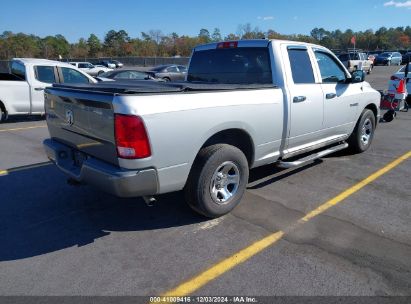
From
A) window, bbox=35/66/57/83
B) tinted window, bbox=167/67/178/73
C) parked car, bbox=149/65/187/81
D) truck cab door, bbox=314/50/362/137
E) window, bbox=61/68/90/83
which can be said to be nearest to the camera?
truck cab door, bbox=314/50/362/137

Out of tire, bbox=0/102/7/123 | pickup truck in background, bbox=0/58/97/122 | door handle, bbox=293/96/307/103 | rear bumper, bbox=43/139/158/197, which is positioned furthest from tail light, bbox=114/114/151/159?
tire, bbox=0/102/7/123

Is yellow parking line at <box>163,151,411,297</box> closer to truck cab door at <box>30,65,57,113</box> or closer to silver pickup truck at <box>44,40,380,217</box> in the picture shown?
silver pickup truck at <box>44,40,380,217</box>

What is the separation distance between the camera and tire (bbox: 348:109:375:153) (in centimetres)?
651

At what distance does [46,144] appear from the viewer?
174 inches

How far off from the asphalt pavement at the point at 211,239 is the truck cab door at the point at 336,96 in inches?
30.9

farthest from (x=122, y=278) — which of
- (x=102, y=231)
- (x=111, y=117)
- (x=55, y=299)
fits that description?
(x=111, y=117)

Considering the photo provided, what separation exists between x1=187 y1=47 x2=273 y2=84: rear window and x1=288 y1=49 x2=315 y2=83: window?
1.25 ft

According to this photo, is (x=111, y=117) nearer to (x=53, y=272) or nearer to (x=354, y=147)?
(x=53, y=272)

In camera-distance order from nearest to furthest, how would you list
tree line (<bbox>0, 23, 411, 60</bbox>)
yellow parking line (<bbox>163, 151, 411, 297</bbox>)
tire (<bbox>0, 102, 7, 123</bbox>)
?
yellow parking line (<bbox>163, 151, 411, 297</bbox>)
tire (<bbox>0, 102, 7, 123</bbox>)
tree line (<bbox>0, 23, 411, 60</bbox>)

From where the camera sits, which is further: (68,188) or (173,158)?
(68,188)

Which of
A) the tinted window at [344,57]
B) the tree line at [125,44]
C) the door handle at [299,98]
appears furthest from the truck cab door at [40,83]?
the tree line at [125,44]

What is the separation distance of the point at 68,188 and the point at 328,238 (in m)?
3.42

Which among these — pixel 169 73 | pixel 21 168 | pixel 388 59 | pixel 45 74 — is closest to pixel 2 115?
pixel 45 74

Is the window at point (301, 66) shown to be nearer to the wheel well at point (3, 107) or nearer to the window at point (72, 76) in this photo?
the window at point (72, 76)
